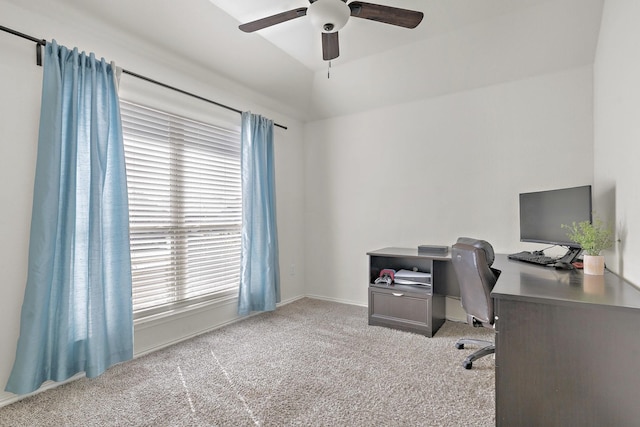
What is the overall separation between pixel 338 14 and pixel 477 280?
5.96 feet

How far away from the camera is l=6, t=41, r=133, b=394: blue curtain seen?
6.12ft

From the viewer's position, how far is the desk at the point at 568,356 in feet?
4.06

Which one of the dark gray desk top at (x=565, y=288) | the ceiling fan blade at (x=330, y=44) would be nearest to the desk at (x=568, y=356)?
the dark gray desk top at (x=565, y=288)

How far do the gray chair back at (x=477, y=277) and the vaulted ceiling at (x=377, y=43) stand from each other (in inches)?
72.1

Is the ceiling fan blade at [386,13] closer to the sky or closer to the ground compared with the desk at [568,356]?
closer to the sky

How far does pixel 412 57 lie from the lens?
3.08 meters

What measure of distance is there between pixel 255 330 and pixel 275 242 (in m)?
0.96

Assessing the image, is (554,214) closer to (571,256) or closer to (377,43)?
(571,256)

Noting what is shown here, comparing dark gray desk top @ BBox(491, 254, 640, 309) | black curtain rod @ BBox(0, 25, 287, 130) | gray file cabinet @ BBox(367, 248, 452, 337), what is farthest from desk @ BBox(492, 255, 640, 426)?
black curtain rod @ BBox(0, 25, 287, 130)

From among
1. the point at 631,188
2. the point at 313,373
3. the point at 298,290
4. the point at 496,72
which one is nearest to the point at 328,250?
the point at 298,290

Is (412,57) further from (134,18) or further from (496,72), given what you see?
(134,18)

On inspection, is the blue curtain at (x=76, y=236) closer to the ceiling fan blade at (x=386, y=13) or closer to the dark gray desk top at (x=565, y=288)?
the ceiling fan blade at (x=386, y=13)

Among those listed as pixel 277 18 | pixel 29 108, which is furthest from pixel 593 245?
pixel 29 108

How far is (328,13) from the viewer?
5.87ft
